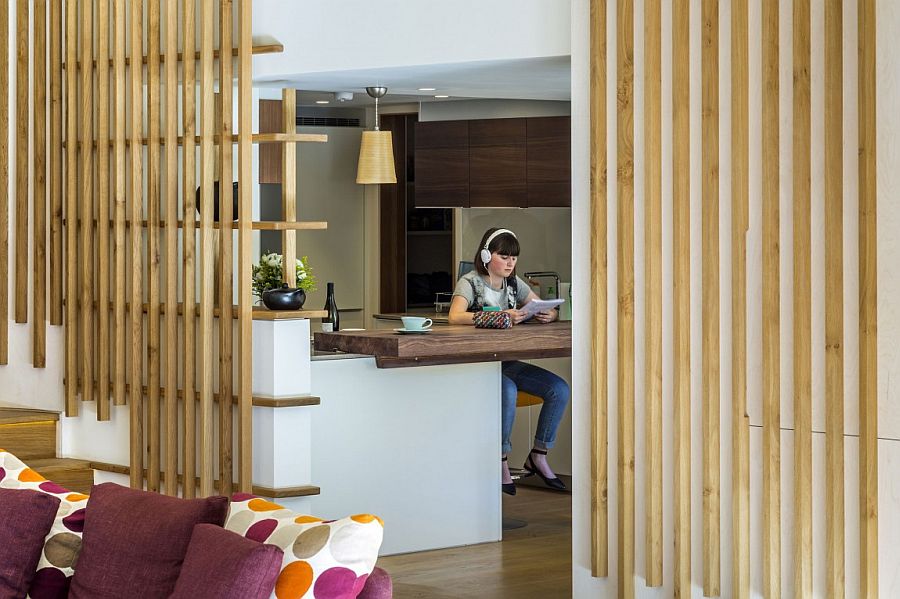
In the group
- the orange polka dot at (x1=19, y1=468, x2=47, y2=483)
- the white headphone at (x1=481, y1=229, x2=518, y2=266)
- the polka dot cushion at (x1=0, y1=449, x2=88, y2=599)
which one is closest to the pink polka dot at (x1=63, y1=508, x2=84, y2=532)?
the polka dot cushion at (x1=0, y1=449, x2=88, y2=599)

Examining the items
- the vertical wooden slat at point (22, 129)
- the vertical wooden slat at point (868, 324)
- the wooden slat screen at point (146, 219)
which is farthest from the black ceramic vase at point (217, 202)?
the vertical wooden slat at point (868, 324)

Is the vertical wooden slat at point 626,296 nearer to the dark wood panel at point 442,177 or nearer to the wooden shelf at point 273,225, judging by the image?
the wooden shelf at point 273,225

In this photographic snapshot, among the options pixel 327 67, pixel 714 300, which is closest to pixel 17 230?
pixel 327 67

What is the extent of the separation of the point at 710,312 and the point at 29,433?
11.4 feet

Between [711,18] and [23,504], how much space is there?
2.62 metres

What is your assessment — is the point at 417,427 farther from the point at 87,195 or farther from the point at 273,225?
the point at 87,195

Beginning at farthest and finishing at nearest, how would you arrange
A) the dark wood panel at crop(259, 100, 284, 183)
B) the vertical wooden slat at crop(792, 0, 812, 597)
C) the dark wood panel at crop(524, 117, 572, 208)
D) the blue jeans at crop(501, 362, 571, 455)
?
1. the dark wood panel at crop(524, 117, 572, 208)
2. the dark wood panel at crop(259, 100, 284, 183)
3. the blue jeans at crop(501, 362, 571, 455)
4. the vertical wooden slat at crop(792, 0, 812, 597)

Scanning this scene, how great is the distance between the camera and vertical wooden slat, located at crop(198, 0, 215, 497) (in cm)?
529

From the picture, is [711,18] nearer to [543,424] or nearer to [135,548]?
[135,548]

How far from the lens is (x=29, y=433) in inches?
235

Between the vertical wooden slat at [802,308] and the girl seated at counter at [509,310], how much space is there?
2.77m

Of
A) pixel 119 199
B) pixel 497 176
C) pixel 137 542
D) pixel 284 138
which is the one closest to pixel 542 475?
pixel 497 176

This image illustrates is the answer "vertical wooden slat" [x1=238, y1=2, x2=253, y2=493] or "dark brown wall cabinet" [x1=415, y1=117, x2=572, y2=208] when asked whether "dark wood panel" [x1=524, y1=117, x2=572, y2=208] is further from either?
"vertical wooden slat" [x1=238, y1=2, x2=253, y2=493]

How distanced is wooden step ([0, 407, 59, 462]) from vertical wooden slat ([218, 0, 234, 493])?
118cm
